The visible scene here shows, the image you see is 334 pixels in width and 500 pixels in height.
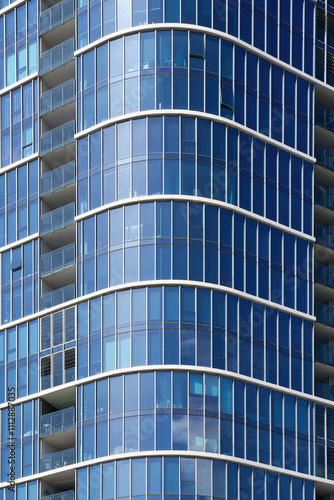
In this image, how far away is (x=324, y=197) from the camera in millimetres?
96688

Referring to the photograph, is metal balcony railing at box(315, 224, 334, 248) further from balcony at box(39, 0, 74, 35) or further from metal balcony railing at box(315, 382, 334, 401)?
balcony at box(39, 0, 74, 35)

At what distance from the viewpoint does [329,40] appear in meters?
98.2

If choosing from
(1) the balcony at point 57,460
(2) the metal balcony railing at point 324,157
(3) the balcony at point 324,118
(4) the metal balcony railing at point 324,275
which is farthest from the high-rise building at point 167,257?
(3) the balcony at point 324,118

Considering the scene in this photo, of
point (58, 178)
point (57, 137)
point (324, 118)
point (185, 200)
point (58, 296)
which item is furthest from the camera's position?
point (324, 118)

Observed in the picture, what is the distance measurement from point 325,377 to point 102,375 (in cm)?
1574

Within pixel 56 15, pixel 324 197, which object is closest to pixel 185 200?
pixel 324 197

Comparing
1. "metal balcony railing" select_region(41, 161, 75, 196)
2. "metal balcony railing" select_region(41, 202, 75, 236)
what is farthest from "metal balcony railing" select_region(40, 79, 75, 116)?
"metal balcony railing" select_region(41, 202, 75, 236)

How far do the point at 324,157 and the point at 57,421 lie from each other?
22.5 m

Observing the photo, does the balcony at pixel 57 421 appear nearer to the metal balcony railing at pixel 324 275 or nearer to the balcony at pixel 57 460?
the balcony at pixel 57 460

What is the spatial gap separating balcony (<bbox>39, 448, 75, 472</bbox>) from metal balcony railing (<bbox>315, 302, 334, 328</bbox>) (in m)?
16.6

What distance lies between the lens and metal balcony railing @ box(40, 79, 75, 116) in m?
93.1

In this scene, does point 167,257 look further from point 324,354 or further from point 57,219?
point 324,354

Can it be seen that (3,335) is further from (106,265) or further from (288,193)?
(288,193)

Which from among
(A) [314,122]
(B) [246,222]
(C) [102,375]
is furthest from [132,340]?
(A) [314,122]
